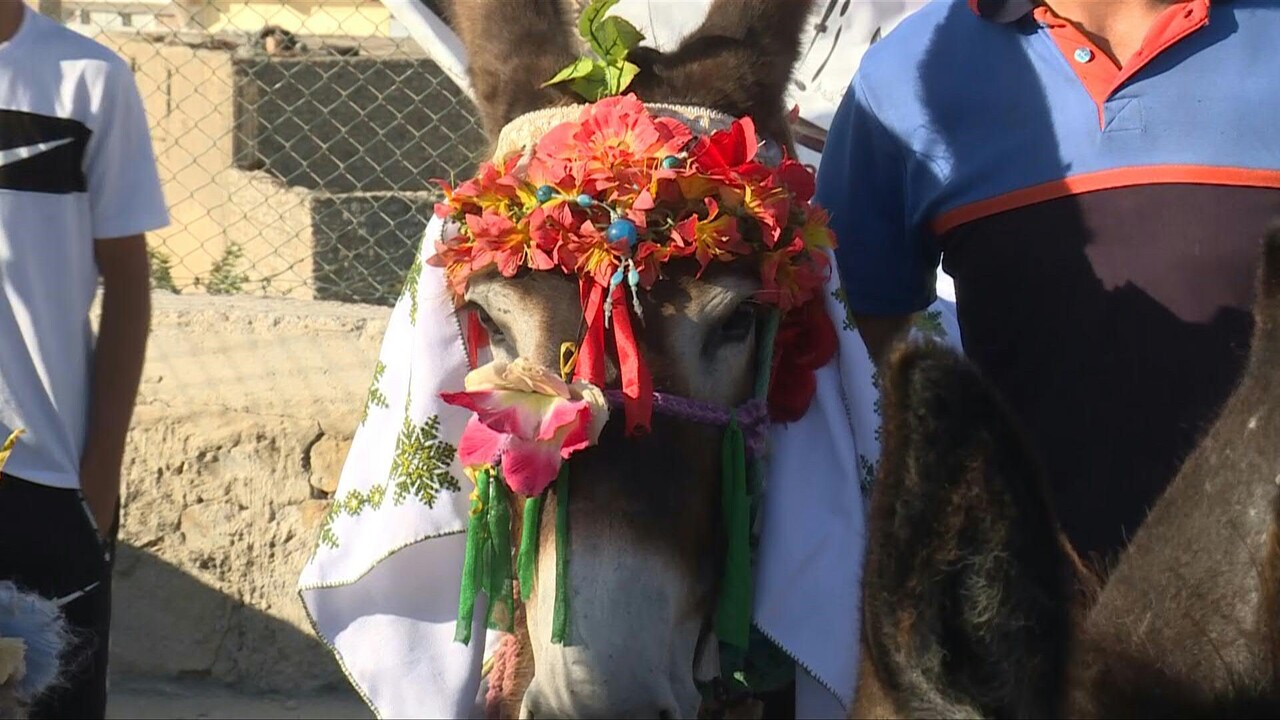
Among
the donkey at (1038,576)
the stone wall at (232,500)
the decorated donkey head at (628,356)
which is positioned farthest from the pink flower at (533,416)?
the stone wall at (232,500)

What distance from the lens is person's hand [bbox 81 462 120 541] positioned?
3234 mm

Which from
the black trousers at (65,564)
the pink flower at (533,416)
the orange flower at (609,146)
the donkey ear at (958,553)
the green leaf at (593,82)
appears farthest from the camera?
the black trousers at (65,564)

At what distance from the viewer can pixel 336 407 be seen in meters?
5.03

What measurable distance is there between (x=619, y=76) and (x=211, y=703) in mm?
3289

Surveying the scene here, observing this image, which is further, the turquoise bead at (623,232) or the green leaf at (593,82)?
the green leaf at (593,82)

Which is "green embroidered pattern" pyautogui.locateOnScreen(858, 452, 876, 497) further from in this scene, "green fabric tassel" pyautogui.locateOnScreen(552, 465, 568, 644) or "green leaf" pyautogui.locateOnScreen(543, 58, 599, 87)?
"green leaf" pyautogui.locateOnScreen(543, 58, 599, 87)

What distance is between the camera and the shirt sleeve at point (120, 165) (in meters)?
3.23

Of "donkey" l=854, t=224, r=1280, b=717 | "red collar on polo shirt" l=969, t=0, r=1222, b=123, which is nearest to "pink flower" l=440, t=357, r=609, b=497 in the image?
"red collar on polo shirt" l=969, t=0, r=1222, b=123

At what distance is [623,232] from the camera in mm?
2227

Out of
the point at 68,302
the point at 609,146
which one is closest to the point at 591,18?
the point at 609,146

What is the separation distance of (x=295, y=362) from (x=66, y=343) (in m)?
1.87

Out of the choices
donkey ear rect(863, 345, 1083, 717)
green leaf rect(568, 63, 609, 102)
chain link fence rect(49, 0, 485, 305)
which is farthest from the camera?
chain link fence rect(49, 0, 485, 305)

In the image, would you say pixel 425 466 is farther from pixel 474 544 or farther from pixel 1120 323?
pixel 1120 323

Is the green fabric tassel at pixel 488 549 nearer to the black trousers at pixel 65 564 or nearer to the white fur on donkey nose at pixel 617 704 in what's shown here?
the white fur on donkey nose at pixel 617 704
